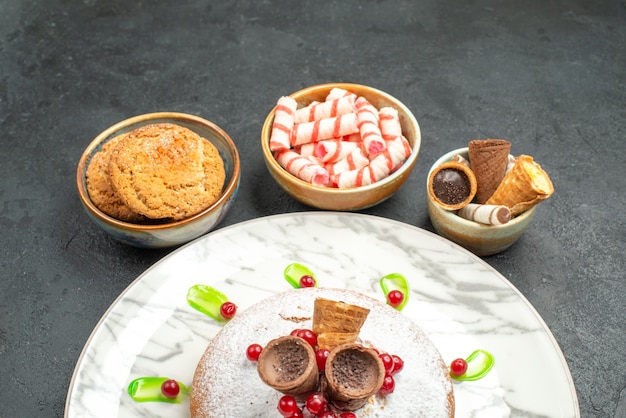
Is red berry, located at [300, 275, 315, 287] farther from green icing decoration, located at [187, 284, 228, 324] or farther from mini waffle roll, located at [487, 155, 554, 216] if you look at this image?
mini waffle roll, located at [487, 155, 554, 216]

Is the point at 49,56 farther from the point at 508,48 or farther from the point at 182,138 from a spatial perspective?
the point at 508,48

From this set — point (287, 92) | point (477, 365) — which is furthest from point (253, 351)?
point (287, 92)

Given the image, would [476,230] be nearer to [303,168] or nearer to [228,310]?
[303,168]

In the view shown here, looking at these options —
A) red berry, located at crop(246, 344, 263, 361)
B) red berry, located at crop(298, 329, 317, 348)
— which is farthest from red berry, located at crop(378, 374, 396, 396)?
red berry, located at crop(246, 344, 263, 361)

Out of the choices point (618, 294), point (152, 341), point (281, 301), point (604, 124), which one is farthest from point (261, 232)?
point (604, 124)

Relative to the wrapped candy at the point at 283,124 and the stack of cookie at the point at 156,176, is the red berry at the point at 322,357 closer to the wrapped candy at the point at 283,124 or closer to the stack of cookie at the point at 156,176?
the stack of cookie at the point at 156,176

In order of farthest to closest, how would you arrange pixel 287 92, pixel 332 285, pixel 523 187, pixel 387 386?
pixel 287 92, pixel 332 285, pixel 523 187, pixel 387 386

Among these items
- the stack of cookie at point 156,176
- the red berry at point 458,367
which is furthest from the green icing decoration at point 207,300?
the red berry at point 458,367
